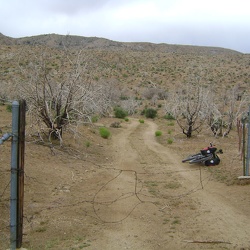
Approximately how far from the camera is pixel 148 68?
64.6 metres

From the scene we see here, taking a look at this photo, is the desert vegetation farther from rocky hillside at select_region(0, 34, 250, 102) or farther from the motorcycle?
the motorcycle

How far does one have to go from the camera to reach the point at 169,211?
7.91 meters

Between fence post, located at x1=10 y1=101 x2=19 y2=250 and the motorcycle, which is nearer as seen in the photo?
fence post, located at x1=10 y1=101 x2=19 y2=250

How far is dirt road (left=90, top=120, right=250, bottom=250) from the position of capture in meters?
6.22

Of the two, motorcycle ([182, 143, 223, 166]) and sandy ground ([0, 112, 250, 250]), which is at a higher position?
motorcycle ([182, 143, 223, 166])

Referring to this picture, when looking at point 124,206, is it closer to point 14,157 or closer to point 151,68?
point 14,157

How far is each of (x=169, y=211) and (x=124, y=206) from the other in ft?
3.26

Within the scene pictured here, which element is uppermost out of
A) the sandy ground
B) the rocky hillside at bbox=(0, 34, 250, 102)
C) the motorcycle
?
the rocky hillside at bbox=(0, 34, 250, 102)

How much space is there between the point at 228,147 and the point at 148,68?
→ 159 ft

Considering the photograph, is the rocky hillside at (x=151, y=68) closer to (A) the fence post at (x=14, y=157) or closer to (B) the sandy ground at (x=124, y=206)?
(B) the sandy ground at (x=124, y=206)

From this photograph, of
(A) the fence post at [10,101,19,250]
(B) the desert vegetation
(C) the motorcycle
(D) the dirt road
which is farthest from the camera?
(B) the desert vegetation

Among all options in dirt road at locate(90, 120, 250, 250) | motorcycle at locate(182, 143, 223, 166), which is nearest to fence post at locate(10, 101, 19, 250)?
dirt road at locate(90, 120, 250, 250)

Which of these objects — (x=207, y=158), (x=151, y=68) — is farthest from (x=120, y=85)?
(x=207, y=158)

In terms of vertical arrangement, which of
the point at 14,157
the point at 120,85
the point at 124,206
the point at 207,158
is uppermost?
the point at 120,85
